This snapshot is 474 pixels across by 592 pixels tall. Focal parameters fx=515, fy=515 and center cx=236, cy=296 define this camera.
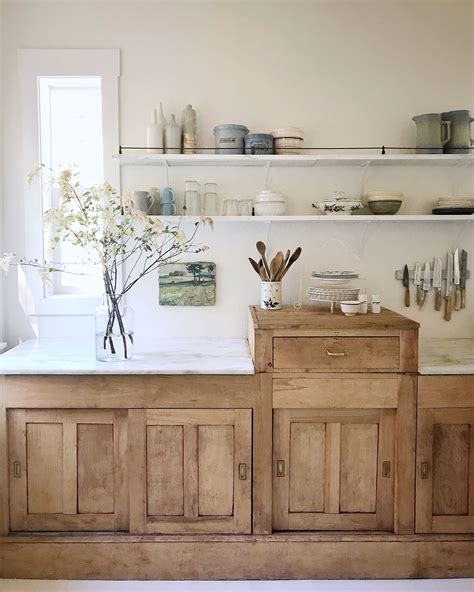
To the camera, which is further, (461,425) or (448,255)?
(448,255)

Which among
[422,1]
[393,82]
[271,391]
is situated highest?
[422,1]

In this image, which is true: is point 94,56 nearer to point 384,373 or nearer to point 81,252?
point 81,252

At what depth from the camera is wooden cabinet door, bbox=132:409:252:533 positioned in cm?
211

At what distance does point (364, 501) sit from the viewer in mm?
2143

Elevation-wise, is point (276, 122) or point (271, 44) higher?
point (271, 44)

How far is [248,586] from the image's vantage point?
2.11 meters

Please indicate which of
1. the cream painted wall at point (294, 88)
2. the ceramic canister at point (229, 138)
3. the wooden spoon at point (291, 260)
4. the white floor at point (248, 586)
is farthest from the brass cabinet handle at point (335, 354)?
the ceramic canister at point (229, 138)

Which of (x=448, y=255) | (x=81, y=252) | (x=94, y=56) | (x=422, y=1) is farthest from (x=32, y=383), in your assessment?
(x=422, y=1)

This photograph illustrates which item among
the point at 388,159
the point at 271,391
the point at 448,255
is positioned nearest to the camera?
the point at 271,391

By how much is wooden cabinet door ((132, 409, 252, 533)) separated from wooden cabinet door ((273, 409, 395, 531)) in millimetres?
149

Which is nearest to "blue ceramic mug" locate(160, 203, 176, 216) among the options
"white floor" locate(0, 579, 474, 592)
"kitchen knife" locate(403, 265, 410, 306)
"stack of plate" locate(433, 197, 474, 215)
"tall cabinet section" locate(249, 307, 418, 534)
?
"tall cabinet section" locate(249, 307, 418, 534)

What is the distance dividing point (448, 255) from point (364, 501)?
1.33m

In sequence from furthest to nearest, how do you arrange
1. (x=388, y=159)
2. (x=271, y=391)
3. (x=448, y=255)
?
1. (x=448, y=255)
2. (x=388, y=159)
3. (x=271, y=391)

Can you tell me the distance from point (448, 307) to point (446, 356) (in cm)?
44
